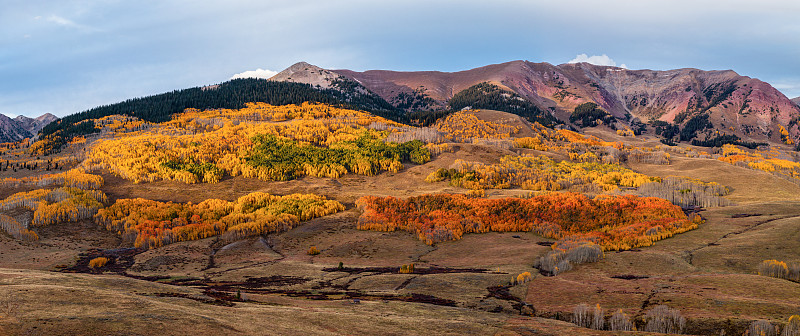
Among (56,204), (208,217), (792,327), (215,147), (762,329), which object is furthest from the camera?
(215,147)

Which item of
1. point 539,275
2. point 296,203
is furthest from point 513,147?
point 539,275

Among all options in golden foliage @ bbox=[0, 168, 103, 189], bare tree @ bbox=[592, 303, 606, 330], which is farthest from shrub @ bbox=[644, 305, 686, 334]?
golden foliage @ bbox=[0, 168, 103, 189]

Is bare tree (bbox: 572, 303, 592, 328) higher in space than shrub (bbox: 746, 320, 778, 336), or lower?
lower

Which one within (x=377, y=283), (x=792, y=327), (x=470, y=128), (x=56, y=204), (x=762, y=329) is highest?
(x=470, y=128)

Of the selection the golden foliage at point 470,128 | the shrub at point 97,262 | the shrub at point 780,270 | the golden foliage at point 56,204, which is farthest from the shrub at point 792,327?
the golden foliage at point 470,128

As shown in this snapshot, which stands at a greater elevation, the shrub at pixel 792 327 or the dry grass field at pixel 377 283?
the shrub at pixel 792 327

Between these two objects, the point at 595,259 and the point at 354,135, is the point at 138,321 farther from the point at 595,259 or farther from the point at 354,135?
the point at 354,135

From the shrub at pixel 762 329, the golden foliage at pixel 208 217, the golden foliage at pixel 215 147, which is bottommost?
the golden foliage at pixel 208 217

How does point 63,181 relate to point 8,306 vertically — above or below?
above

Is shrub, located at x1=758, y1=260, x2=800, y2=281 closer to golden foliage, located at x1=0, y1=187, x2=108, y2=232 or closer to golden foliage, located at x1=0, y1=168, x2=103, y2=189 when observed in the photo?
golden foliage, located at x1=0, y1=187, x2=108, y2=232

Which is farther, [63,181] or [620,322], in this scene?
[63,181]

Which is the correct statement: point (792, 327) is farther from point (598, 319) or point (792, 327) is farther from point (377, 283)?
point (377, 283)

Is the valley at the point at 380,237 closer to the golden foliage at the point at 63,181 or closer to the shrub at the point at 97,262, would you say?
the shrub at the point at 97,262

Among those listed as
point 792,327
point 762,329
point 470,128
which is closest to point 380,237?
point 762,329
